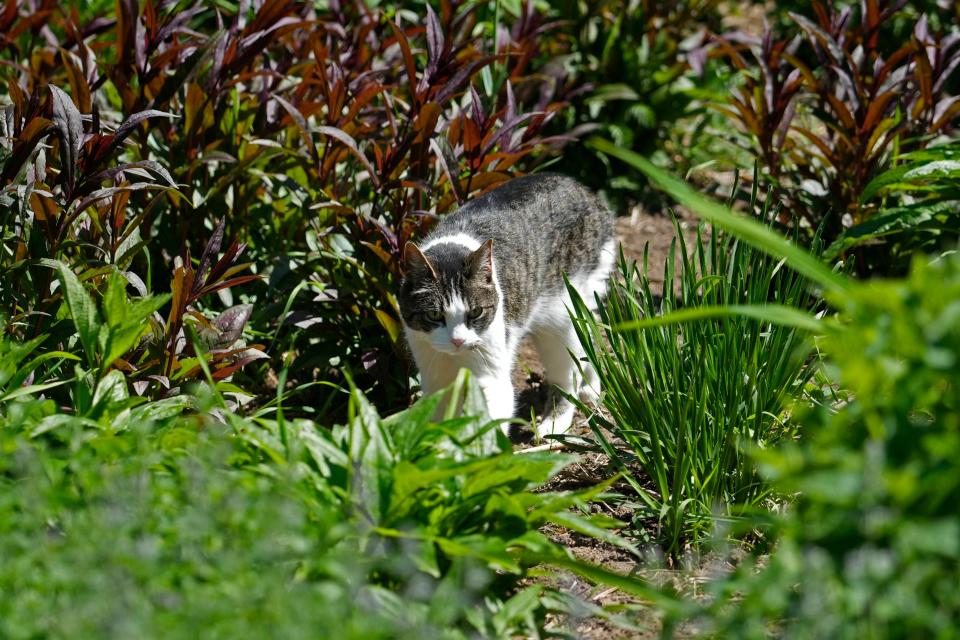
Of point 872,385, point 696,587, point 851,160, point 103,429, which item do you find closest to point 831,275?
point 872,385

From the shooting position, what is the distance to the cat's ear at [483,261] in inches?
133

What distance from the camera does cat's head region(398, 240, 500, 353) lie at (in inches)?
134

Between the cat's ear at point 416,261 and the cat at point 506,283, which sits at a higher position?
the cat's ear at point 416,261

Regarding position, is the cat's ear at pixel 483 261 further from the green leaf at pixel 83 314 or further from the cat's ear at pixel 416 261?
the green leaf at pixel 83 314

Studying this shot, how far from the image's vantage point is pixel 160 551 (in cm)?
183

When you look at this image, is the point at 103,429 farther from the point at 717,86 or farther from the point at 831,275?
the point at 717,86

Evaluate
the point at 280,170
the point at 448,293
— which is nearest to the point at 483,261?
the point at 448,293

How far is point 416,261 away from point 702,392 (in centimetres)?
110

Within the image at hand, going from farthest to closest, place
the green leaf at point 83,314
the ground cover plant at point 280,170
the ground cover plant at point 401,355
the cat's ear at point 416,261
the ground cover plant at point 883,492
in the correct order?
the ground cover plant at point 280,170, the cat's ear at point 416,261, the green leaf at point 83,314, the ground cover plant at point 401,355, the ground cover plant at point 883,492

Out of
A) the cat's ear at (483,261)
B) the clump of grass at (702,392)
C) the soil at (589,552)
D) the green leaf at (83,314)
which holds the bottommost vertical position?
the soil at (589,552)

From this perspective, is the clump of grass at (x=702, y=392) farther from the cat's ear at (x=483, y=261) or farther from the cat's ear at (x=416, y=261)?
the cat's ear at (x=416, y=261)

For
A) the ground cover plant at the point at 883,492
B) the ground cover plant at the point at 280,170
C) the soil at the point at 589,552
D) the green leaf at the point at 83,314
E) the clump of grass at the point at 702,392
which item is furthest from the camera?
the ground cover plant at the point at 280,170

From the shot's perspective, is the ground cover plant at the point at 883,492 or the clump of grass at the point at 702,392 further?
the clump of grass at the point at 702,392

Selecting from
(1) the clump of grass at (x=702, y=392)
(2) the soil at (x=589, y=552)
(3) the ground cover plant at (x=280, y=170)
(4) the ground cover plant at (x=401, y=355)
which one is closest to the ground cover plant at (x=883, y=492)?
(4) the ground cover plant at (x=401, y=355)
